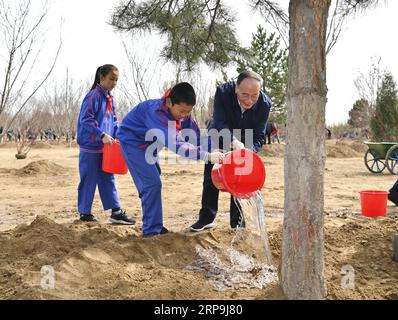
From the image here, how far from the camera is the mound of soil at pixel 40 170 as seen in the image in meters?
9.39

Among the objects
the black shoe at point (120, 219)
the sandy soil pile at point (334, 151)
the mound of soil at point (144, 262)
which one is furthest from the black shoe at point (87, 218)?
the sandy soil pile at point (334, 151)

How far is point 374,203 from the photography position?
4387 millimetres

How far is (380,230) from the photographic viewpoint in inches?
142

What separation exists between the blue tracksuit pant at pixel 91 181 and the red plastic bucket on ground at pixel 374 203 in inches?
103

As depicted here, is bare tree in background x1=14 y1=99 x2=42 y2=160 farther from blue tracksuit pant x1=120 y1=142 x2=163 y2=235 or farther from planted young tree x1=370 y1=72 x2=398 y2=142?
planted young tree x1=370 y1=72 x2=398 y2=142

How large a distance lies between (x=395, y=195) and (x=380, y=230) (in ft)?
2.69

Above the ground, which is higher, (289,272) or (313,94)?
(313,94)

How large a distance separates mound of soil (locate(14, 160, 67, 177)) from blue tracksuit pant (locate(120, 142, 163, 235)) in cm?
653

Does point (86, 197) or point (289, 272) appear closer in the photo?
point (289, 272)

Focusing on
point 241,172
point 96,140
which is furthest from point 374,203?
point 96,140

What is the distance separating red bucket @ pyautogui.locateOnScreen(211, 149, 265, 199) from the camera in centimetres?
282

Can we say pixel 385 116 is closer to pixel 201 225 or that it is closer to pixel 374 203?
pixel 374 203
